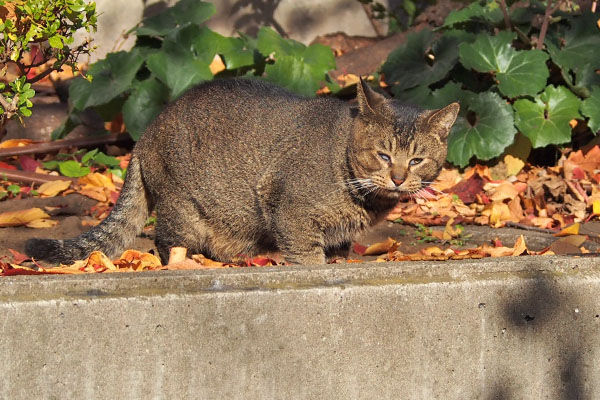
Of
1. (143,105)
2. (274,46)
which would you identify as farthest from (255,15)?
(143,105)

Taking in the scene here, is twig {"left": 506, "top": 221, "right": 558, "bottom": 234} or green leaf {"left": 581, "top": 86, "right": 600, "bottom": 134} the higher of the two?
green leaf {"left": 581, "top": 86, "right": 600, "bottom": 134}

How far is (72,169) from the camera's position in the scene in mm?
6031

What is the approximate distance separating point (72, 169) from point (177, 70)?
3.57ft

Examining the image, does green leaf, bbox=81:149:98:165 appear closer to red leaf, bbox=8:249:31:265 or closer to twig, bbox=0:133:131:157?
twig, bbox=0:133:131:157

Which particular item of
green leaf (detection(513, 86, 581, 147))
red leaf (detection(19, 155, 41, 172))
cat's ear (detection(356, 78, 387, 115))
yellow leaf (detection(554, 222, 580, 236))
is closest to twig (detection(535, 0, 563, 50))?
green leaf (detection(513, 86, 581, 147))

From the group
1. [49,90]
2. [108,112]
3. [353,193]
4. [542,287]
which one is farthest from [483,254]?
[49,90]

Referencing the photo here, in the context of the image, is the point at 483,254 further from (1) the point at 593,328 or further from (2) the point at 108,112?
(2) the point at 108,112

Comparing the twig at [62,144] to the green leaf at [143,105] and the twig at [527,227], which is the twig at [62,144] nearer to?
the green leaf at [143,105]

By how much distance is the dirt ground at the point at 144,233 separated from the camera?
491 centimetres

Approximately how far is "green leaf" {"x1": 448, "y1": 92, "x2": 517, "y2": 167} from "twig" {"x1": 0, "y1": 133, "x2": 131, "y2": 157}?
2.58 metres

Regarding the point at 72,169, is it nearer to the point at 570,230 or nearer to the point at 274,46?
the point at 274,46

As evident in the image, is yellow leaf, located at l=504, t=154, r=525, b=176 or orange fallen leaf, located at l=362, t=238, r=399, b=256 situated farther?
yellow leaf, located at l=504, t=154, r=525, b=176

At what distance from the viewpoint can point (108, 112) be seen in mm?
6527

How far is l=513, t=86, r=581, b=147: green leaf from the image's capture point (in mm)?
5930
